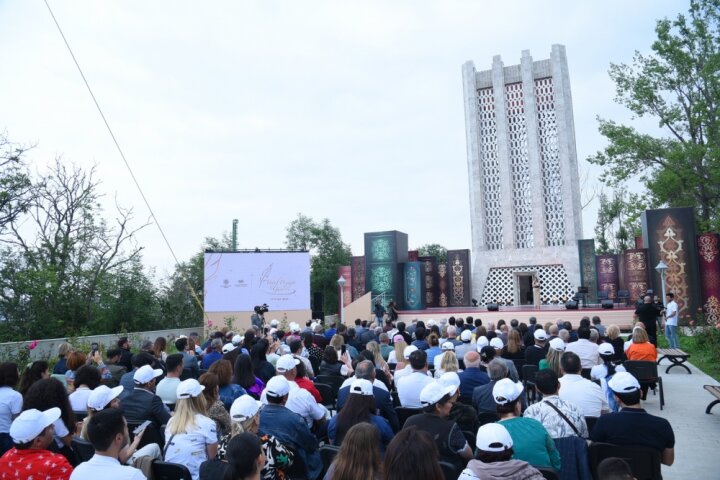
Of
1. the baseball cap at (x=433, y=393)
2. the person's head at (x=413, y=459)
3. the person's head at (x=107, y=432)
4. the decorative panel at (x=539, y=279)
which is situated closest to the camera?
the person's head at (x=413, y=459)

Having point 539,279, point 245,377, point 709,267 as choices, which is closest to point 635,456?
point 245,377

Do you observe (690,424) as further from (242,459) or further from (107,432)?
(107,432)

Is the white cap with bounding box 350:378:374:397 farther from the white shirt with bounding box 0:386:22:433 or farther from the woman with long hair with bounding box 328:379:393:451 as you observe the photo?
the white shirt with bounding box 0:386:22:433

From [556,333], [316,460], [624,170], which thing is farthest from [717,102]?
[316,460]

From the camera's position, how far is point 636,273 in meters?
20.2

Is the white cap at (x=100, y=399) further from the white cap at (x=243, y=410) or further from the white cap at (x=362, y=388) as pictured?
the white cap at (x=362, y=388)

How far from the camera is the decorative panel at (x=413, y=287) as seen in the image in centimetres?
2553

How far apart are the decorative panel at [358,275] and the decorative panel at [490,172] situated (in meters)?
7.43

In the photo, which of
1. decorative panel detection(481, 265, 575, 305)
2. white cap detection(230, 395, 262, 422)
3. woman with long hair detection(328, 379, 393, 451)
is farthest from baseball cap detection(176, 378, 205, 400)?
decorative panel detection(481, 265, 575, 305)

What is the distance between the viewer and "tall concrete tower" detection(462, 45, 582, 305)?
88.2 feet

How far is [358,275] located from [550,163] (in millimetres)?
12580

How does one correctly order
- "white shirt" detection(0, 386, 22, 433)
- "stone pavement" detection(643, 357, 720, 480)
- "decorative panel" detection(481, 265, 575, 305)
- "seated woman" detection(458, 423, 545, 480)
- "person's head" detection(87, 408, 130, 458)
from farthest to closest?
1. "decorative panel" detection(481, 265, 575, 305)
2. "stone pavement" detection(643, 357, 720, 480)
3. "white shirt" detection(0, 386, 22, 433)
4. "person's head" detection(87, 408, 130, 458)
5. "seated woman" detection(458, 423, 545, 480)

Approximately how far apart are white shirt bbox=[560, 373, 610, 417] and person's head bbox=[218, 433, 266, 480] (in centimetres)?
284

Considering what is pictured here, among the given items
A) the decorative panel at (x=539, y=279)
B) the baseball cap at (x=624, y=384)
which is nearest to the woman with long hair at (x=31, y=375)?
the baseball cap at (x=624, y=384)
